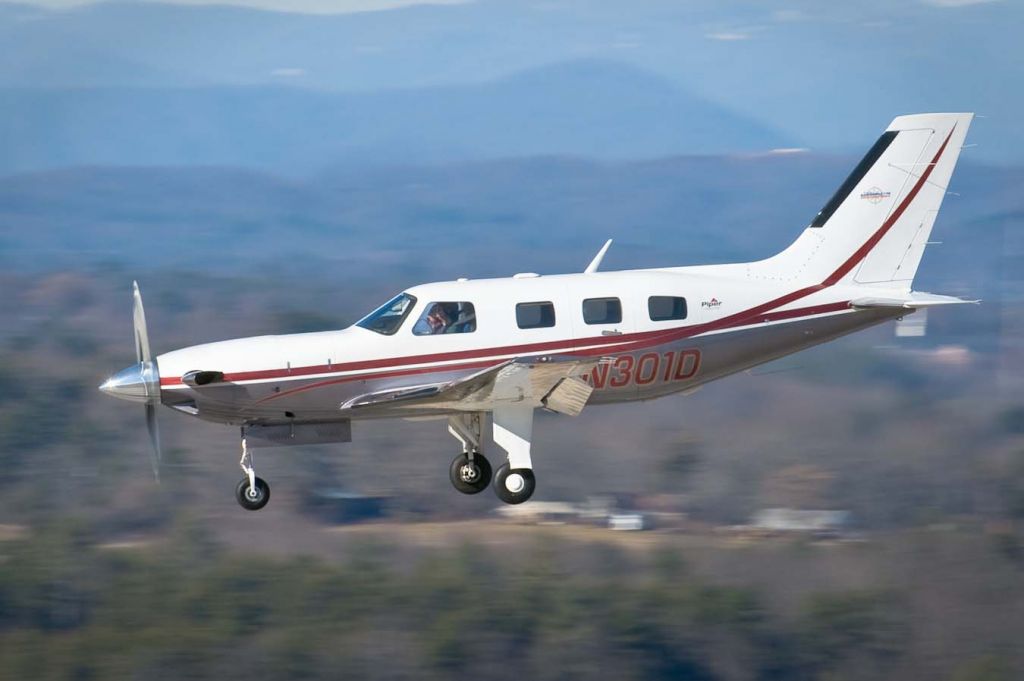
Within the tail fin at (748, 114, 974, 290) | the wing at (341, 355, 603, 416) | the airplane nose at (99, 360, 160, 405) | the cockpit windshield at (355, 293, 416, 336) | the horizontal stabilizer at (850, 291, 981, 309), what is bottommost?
the wing at (341, 355, 603, 416)

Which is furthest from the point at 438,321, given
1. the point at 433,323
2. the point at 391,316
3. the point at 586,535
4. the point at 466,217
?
the point at 466,217

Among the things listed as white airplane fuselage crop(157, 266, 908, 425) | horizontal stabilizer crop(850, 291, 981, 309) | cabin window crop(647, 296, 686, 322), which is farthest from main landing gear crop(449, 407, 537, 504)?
horizontal stabilizer crop(850, 291, 981, 309)

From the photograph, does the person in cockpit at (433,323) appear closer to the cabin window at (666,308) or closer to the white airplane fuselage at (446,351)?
the white airplane fuselage at (446,351)

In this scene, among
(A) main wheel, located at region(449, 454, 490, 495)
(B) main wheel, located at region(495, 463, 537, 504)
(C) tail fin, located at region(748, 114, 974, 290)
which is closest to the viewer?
(B) main wheel, located at region(495, 463, 537, 504)

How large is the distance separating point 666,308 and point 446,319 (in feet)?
10.1

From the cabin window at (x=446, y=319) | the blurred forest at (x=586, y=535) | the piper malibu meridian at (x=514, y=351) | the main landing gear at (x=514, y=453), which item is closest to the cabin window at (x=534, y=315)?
the piper malibu meridian at (x=514, y=351)

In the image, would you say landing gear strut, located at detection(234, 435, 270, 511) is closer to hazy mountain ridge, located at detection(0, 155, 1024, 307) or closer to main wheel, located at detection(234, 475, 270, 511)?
main wheel, located at detection(234, 475, 270, 511)

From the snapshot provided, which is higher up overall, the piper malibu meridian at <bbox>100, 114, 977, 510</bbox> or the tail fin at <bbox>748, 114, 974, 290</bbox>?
the tail fin at <bbox>748, 114, 974, 290</bbox>

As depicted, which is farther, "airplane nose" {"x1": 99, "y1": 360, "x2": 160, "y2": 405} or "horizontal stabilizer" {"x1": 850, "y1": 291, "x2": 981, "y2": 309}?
"horizontal stabilizer" {"x1": 850, "y1": 291, "x2": 981, "y2": 309}

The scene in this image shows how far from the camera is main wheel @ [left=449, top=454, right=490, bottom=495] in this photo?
20484mm

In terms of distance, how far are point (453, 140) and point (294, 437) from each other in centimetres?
12941

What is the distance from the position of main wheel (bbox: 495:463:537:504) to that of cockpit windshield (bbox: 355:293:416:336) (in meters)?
2.62

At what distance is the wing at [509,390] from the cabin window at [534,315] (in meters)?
0.57

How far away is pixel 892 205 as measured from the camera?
836 inches
